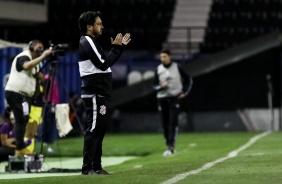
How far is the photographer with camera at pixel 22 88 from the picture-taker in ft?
56.8

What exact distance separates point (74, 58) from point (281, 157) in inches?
616

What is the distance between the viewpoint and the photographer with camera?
1731 centimetres

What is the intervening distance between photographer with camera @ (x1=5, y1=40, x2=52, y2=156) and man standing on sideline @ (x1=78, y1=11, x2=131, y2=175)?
4375 mm

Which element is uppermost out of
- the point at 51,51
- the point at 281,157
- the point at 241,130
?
the point at 51,51

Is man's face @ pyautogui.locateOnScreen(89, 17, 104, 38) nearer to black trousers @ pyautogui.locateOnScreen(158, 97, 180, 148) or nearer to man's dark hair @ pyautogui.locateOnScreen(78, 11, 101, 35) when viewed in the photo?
man's dark hair @ pyautogui.locateOnScreen(78, 11, 101, 35)

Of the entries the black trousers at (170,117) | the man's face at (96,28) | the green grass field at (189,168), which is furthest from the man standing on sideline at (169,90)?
the man's face at (96,28)

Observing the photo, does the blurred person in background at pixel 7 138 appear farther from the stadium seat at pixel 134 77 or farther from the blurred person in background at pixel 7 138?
the stadium seat at pixel 134 77

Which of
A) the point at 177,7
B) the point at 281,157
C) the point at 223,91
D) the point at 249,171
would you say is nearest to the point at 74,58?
the point at 223,91

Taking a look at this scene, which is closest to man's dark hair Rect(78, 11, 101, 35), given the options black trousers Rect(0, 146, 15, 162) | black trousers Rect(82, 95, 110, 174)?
black trousers Rect(82, 95, 110, 174)

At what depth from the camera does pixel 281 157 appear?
15.0 metres

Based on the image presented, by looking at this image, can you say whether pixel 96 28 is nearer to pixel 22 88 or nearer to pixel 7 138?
pixel 22 88

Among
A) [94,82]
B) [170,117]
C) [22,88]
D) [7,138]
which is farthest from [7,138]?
[94,82]

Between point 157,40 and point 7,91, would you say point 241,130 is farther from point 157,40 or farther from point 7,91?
point 7,91

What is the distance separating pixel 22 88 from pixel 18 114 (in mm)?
487
